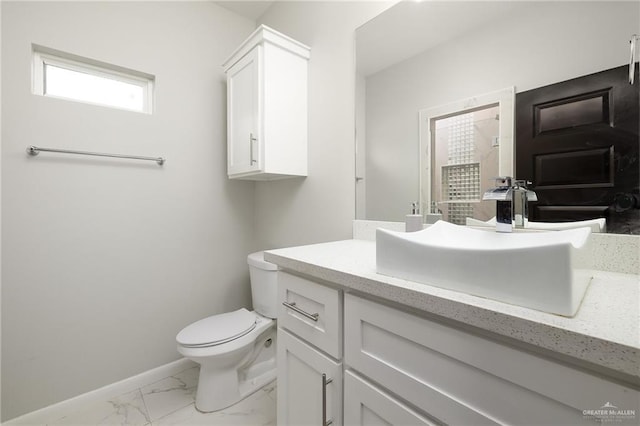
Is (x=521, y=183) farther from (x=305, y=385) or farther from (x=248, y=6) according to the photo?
(x=248, y=6)

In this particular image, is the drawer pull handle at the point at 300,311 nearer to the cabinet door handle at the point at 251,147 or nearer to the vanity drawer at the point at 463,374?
the vanity drawer at the point at 463,374

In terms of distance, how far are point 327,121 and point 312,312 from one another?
110 centimetres

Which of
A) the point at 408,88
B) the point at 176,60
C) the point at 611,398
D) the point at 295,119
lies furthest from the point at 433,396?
the point at 176,60

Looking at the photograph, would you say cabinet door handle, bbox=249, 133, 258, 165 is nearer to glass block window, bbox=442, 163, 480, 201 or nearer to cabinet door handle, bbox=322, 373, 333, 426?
glass block window, bbox=442, 163, 480, 201

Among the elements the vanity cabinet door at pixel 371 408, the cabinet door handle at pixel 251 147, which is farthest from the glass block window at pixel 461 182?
the cabinet door handle at pixel 251 147

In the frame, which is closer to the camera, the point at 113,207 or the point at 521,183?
the point at 521,183

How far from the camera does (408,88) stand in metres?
1.25

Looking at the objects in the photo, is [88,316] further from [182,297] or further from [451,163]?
[451,163]

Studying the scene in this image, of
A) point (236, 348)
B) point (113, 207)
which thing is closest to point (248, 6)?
point (113, 207)

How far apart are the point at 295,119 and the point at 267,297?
1.07 m

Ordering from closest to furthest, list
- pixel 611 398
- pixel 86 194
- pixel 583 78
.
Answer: pixel 611 398, pixel 583 78, pixel 86 194

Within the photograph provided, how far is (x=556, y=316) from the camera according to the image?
460mm

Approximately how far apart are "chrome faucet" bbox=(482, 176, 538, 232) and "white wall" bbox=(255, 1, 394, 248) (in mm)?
720

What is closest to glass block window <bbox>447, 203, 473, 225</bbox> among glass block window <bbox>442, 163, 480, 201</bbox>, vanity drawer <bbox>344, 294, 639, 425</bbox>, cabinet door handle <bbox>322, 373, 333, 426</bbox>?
glass block window <bbox>442, 163, 480, 201</bbox>
